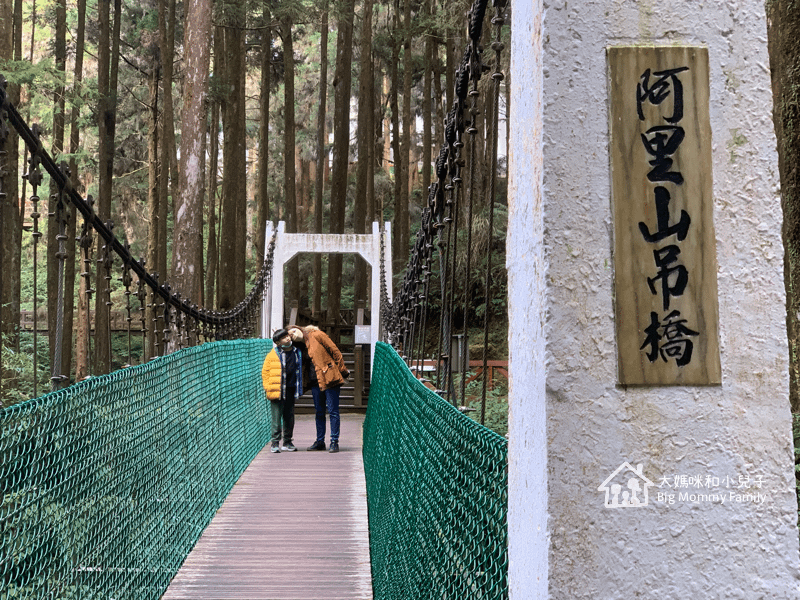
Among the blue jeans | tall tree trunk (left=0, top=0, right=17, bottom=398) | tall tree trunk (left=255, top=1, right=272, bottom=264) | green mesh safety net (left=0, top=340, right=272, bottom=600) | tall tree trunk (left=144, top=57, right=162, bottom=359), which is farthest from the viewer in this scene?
tall tree trunk (left=255, top=1, right=272, bottom=264)

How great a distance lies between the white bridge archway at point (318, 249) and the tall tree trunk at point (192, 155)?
160 inches

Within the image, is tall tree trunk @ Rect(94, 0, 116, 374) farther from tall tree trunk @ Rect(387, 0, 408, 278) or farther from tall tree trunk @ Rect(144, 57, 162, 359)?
tall tree trunk @ Rect(387, 0, 408, 278)

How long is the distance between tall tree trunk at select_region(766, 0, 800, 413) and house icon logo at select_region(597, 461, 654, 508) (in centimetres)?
308

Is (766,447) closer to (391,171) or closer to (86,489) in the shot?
(86,489)

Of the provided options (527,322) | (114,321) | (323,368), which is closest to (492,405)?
(323,368)

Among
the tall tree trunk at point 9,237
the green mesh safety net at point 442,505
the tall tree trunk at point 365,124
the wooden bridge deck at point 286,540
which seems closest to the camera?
the green mesh safety net at point 442,505

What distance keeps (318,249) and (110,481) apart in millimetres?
11031

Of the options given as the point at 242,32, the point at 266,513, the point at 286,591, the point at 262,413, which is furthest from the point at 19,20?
the point at 286,591

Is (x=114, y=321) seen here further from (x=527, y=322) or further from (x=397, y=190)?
(x=527, y=322)

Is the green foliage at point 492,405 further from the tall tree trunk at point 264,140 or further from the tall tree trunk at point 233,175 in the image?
the tall tree trunk at point 264,140

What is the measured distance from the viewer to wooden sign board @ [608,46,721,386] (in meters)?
1.13

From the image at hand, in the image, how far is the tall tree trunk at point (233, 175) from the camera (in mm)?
15430

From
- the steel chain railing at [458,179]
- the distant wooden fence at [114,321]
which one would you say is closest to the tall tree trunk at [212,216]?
the distant wooden fence at [114,321]

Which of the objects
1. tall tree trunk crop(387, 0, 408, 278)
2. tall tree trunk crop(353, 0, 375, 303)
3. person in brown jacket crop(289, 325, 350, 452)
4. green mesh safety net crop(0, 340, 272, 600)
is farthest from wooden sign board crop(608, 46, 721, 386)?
tall tree trunk crop(353, 0, 375, 303)
